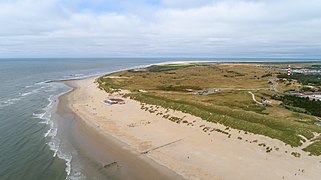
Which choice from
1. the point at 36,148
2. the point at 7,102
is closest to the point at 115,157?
the point at 36,148

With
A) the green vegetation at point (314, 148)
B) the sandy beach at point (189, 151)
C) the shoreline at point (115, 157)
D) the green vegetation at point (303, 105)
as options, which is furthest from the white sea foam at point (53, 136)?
the green vegetation at point (303, 105)

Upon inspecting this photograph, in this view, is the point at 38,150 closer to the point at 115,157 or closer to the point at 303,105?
the point at 115,157

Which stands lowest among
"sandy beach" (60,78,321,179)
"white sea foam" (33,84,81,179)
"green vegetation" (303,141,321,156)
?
"white sea foam" (33,84,81,179)

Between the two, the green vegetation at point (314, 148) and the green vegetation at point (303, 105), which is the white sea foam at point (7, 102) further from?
the green vegetation at point (303, 105)

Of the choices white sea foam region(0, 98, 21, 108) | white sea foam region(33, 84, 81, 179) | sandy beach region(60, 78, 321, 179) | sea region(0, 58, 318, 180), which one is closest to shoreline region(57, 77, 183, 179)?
sandy beach region(60, 78, 321, 179)

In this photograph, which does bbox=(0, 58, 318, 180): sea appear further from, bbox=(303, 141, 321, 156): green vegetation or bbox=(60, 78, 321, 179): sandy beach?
bbox=(303, 141, 321, 156): green vegetation

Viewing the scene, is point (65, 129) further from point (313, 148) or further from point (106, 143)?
point (313, 148)

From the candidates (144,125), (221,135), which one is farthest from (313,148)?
(144,125)
